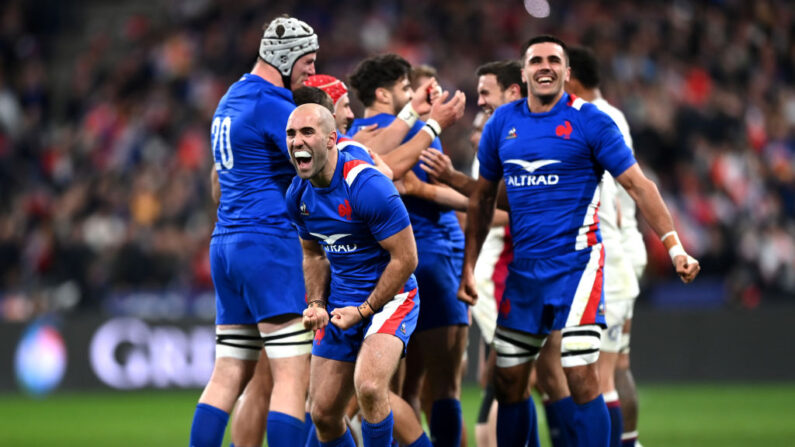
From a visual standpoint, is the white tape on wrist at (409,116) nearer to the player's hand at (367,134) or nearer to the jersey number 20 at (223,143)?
the player's hand at (367,134)

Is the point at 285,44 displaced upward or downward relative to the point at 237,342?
upward

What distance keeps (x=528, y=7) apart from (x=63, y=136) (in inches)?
350

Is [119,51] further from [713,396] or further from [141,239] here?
[713,396]

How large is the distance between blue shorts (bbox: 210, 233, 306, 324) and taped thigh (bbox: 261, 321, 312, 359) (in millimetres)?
101

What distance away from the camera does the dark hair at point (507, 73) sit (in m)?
7.90

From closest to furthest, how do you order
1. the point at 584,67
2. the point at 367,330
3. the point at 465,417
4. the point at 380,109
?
the point at 367,330 < the point at 380,109 < the point at 584,67 < the point at 465,417

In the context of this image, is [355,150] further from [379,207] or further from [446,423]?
[446,423]

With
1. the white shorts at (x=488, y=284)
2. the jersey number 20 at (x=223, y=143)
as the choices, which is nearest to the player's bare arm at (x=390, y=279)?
the jersey number 20 at (x=223, y=143)

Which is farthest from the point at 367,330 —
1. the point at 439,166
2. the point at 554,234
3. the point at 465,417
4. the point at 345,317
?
the point at 465,417

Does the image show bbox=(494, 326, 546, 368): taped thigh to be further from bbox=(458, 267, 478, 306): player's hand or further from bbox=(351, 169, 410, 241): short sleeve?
bbox=(351, 169, 410, 241): short sleeve

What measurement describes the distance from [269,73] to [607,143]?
210 cm

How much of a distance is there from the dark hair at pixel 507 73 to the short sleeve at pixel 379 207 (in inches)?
81.8

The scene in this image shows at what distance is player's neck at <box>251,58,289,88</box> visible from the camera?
6812 mm

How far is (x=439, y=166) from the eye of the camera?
24.2 ft
